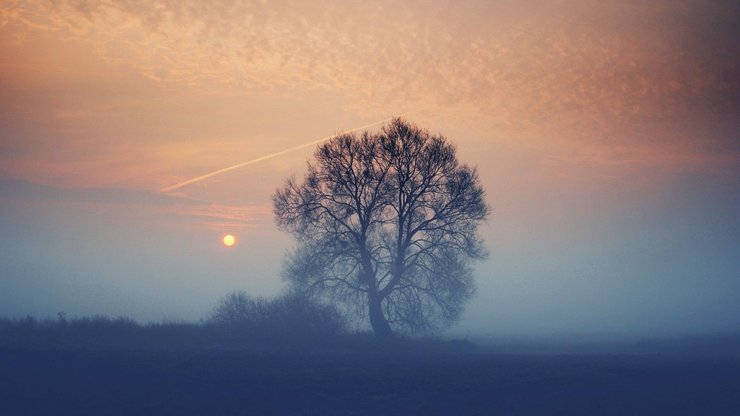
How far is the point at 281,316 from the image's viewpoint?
30.6 metres

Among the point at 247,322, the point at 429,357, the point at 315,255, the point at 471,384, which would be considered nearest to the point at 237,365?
the point at 471,384

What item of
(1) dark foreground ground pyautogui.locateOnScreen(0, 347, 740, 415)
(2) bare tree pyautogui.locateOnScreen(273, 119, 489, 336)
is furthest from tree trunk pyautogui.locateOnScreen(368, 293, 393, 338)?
(1) dark foreground ground pyautogui.locateOnScreen(0, 347, 740, 415)

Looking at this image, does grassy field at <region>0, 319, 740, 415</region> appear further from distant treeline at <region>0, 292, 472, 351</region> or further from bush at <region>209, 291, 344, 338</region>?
bush at <region>209, 291, 344, 338</region>

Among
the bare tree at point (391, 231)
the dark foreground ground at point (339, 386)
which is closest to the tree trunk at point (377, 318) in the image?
the bare tree at point (391, 231)

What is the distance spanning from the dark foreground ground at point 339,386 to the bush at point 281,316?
8.90 meters

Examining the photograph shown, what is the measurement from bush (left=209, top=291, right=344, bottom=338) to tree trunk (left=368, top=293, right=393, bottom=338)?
5.45 feet

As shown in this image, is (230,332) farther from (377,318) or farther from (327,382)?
(327,382)

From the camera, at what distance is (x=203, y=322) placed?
3073cm

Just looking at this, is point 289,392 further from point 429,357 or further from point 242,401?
point 429,357

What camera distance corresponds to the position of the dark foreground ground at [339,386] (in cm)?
1324

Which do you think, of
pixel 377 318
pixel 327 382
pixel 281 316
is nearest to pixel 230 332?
pixel 281 316

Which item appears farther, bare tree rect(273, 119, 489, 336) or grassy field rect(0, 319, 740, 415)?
bare tree rect(273, 119, 489, 336)

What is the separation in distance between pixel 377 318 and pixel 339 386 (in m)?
16.2

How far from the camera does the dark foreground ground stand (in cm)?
1324
